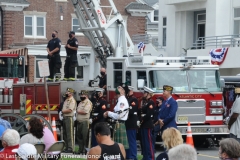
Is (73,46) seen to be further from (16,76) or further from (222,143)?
(222,143)

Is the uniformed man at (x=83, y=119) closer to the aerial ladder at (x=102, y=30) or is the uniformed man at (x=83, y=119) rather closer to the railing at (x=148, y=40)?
the aerial ladder at (x=102, y=30)

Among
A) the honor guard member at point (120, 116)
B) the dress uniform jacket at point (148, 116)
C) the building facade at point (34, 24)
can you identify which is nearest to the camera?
the honor guard member at point (120, 116)

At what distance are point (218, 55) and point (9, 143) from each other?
24.7m

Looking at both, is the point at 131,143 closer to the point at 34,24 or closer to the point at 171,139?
the point at 171,139

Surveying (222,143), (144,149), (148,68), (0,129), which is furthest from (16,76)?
(222,143)

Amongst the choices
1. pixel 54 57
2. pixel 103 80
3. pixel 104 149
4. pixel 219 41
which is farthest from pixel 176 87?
pixel 219 41

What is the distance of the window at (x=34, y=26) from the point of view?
47.7 meters

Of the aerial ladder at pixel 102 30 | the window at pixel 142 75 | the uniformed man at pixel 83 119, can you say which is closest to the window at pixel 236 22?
the aerial ladder at pixel 102 30

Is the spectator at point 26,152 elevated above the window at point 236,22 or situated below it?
below

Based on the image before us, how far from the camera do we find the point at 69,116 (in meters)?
17.4

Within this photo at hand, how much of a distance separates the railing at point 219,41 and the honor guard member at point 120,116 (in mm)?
18446

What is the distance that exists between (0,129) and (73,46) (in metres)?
10.1

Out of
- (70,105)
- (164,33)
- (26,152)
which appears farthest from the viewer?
(164,33)

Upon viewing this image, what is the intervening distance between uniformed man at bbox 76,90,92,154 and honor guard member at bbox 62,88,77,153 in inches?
11.5
